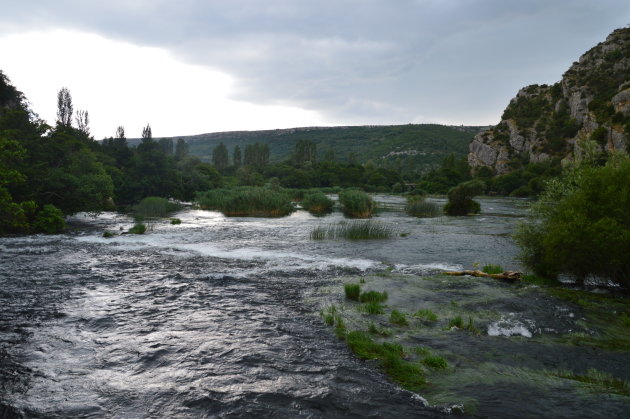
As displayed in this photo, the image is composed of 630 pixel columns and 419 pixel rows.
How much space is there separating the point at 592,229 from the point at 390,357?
8.87 m

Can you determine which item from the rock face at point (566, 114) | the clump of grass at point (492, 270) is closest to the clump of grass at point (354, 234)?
the clump of grass at point (492, 270)

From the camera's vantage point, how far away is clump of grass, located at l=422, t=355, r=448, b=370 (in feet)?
25.1

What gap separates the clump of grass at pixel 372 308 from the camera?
11.3 meters

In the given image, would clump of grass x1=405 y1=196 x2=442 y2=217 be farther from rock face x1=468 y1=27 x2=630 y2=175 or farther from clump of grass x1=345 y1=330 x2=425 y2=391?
rock face x1=468 y1=27 x2=630 y2=175

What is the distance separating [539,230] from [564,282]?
2.18 meters

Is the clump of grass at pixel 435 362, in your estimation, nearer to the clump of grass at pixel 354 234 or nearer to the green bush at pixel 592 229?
the green bush at pixel 592 229

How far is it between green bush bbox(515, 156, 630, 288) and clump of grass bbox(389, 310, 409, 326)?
664cm

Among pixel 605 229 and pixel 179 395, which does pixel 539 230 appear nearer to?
pixel 605 229

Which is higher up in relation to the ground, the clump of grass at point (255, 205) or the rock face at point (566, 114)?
the rock face at point (566, 114)

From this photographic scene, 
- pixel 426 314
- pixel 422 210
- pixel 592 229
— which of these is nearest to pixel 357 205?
pixel 422 210

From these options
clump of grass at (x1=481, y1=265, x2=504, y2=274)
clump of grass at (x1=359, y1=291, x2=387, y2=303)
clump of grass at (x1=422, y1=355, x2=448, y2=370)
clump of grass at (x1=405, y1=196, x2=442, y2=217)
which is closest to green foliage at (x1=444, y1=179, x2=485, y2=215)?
clump of grass at (x1=405, y1=196, x2=442, y2=217)

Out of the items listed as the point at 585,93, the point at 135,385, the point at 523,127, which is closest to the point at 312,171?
the point at 523,127

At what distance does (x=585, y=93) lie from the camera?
112 m

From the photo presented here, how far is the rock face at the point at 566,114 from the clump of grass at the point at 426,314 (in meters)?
90.2
